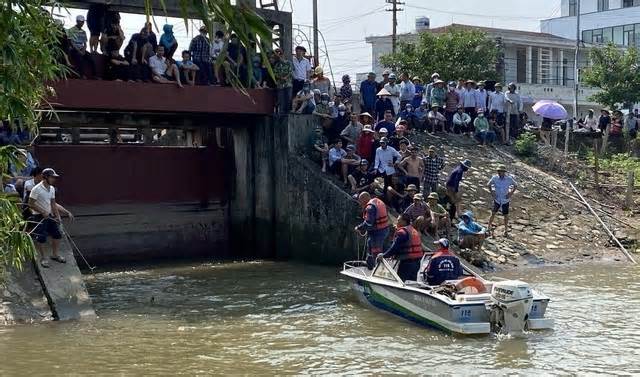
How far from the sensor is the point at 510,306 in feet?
38.6

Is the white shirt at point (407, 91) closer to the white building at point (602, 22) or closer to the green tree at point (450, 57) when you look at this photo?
the green tree at point (450, 57)

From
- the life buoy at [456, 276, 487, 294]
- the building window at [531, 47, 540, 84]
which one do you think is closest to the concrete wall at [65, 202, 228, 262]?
the life buoy at [456, 276, 487, 294]

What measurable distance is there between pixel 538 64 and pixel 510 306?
4395 cm

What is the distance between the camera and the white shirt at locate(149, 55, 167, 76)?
1972cm

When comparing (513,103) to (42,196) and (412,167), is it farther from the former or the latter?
(42,196)

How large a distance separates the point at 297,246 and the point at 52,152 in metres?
6.45

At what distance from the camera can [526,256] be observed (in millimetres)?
19656

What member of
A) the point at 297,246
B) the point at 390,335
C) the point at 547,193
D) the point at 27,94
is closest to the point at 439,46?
the point at 547,193

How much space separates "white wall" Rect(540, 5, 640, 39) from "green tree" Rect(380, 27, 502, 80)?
21.5m

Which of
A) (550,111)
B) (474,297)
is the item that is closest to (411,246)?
(474,297)

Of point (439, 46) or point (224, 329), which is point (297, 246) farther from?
point (439, 46)

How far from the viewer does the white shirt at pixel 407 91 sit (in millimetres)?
24031

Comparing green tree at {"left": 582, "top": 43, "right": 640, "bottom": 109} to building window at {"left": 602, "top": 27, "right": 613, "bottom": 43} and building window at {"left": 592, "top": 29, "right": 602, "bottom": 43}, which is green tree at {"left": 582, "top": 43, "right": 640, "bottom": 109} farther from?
building window at {"left": 592, "top": 29, "right": 602, "bottom": 43}

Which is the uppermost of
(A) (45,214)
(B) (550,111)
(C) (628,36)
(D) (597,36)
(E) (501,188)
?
(D) (597,36)
